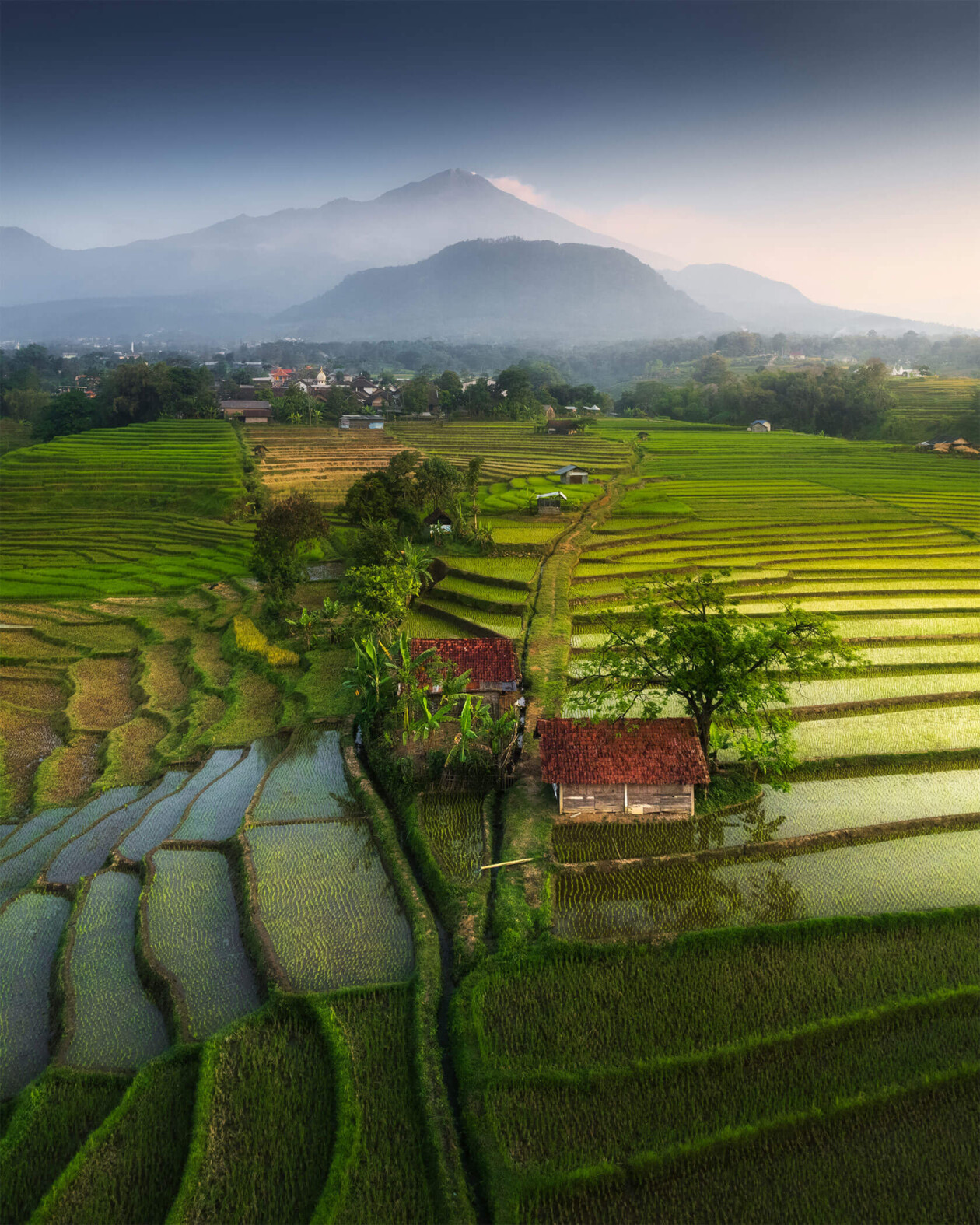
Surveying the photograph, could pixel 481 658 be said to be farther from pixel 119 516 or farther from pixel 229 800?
pixel 119 516

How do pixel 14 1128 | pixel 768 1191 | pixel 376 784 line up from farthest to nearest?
pixel 376 784 → pixel 14 1128 → pixel 768 1191

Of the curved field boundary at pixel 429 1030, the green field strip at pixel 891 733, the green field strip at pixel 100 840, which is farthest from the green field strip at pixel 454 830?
the green field strip at pixel 891 733

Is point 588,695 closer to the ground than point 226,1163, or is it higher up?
higher up

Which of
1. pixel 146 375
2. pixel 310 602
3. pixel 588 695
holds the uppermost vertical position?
pixel 146 375

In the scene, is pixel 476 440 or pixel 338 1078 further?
→ pixel 476 440

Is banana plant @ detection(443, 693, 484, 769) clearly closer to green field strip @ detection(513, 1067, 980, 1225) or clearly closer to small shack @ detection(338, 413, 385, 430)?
Result: green field strip @ detection(513, 1067, 980, 1225)

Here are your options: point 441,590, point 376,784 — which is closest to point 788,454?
point 441,590

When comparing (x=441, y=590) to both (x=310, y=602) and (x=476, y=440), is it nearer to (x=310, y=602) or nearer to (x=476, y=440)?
(x=310, y=602)

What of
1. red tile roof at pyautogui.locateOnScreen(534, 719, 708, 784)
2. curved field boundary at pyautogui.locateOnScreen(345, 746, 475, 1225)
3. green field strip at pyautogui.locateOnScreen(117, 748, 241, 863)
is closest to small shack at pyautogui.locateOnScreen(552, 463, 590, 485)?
green field strip at pyautogui.locateOnScreen(117, 748, 241, 863)
